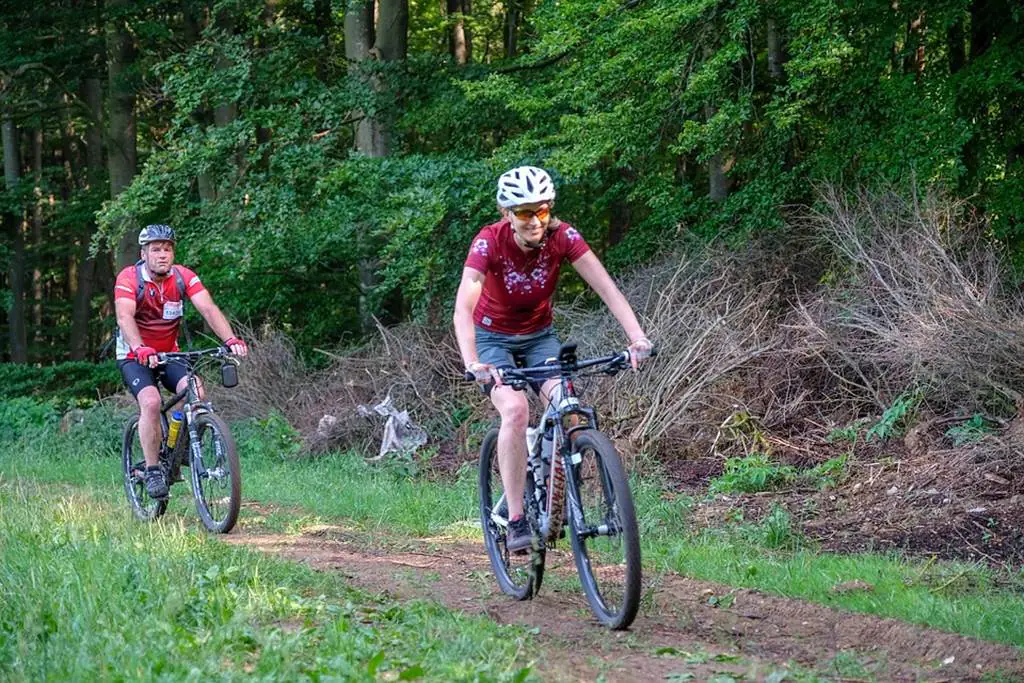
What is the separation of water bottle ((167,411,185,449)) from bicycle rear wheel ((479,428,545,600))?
3.25 meters

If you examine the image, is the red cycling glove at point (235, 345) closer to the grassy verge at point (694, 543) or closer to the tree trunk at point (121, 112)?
the grassy verge at point (694, 543)

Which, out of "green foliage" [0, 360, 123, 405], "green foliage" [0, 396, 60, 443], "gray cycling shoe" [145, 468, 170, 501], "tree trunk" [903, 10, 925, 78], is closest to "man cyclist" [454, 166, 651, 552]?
"gray cycling shoe" [145, 468, 170, 501]

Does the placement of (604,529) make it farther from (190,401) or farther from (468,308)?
(190,401)

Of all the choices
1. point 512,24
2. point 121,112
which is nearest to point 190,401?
point 512,24

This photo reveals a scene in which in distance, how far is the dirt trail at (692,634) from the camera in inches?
221

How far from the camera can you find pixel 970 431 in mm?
10742

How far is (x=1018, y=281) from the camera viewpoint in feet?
39.0

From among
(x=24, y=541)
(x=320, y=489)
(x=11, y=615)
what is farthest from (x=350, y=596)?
(x=320, y=489)

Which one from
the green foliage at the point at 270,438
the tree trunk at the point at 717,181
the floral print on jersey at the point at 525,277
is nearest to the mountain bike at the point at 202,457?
the floral print on jersey at the point at 525,277

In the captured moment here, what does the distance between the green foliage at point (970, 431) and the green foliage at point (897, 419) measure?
468mm

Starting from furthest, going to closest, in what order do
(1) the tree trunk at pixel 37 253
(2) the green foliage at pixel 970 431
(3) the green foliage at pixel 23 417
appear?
(1) the tree trunk at pixel 37 253
(3) the green foliage at pixel 23 417
(2) the green foliage at pixel 970 431

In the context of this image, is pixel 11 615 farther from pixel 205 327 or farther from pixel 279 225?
pixel 205 327

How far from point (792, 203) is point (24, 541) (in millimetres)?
9983

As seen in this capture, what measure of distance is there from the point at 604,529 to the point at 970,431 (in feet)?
18.7
